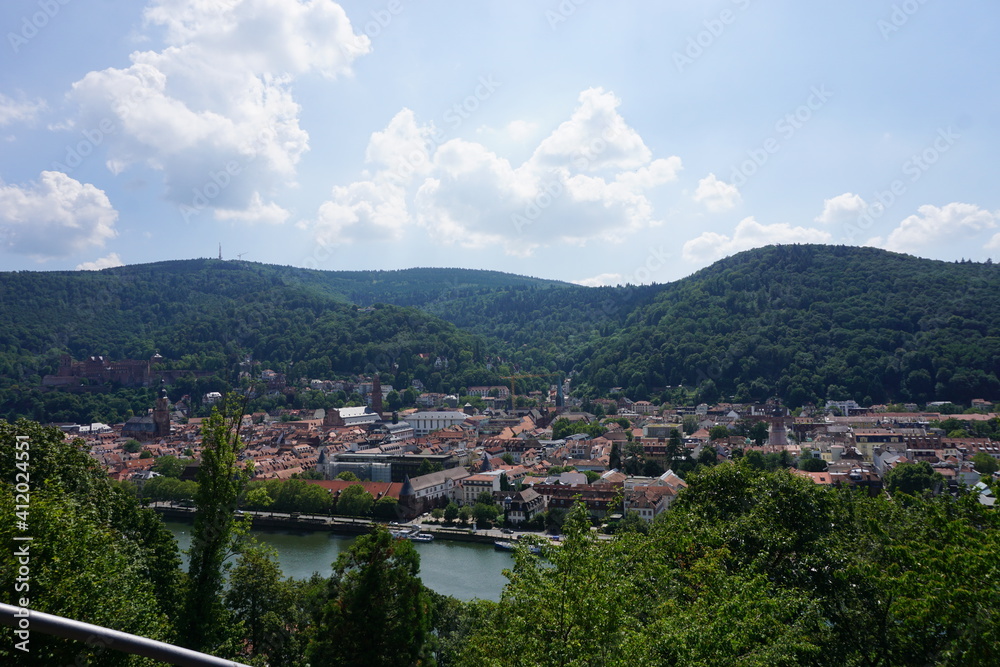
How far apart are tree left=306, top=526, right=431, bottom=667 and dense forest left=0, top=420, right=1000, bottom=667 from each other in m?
0.03

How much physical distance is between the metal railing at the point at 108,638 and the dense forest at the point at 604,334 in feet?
178

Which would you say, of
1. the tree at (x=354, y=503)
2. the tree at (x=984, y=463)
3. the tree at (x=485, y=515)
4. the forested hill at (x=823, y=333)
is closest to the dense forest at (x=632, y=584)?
the tree at (x=485, y=515)

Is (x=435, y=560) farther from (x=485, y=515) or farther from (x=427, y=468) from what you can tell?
(x=427, y=468)

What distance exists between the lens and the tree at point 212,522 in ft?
17.8

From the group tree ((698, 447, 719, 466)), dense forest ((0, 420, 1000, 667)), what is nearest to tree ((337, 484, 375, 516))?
tree ((698, 447, 719, 466))

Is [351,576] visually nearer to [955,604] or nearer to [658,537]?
[658,537]

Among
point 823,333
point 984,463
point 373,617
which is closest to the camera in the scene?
point 373,617

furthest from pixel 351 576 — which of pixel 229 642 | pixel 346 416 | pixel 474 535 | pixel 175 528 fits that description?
pixel 346 416

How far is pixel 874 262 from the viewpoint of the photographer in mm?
73375

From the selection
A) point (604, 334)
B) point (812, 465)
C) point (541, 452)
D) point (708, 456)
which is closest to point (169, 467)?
point (541, 452)

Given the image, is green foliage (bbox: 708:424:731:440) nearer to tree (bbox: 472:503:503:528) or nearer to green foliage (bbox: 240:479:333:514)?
tree (bbox: 472:503:503:528)

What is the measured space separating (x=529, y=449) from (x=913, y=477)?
74.8 ft

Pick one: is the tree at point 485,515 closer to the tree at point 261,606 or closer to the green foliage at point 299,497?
the green foliage at point 299,497

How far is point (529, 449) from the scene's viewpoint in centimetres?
4353
